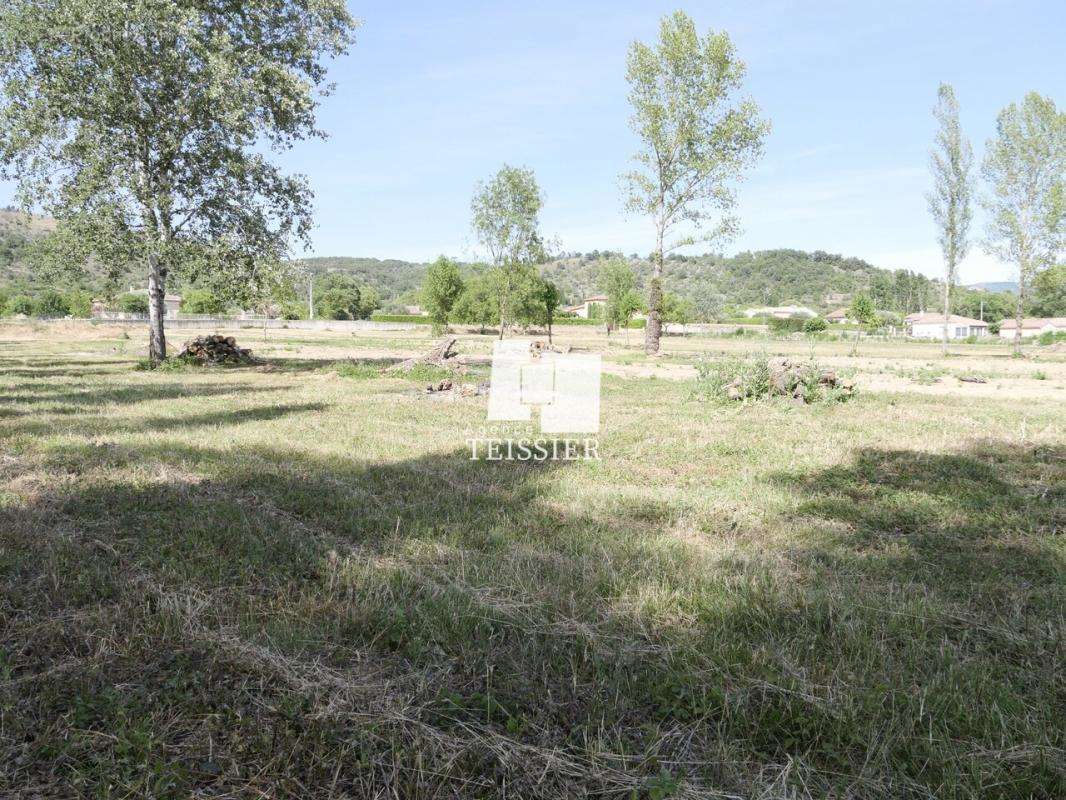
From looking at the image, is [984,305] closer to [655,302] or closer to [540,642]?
[655,302]

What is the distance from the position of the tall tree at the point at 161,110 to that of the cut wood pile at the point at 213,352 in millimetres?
1385

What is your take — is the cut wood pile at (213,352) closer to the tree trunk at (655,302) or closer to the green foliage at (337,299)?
the tree trunk at (655,302)

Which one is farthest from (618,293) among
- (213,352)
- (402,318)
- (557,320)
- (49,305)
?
(49,305)

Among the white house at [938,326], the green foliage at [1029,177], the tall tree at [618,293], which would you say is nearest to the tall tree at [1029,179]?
the green foliage at [1029,177]

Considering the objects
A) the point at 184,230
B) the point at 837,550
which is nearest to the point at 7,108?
the point at 184,230

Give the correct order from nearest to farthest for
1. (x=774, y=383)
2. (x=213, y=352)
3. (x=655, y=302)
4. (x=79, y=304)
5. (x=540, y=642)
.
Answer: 1. (x=540, y=642)
2. (x=774, y=383)
3. (x=213, y=352)
4. (x=655, y=302)
5. (x=79, y=304)

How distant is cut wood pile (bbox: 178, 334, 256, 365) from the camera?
23609mm

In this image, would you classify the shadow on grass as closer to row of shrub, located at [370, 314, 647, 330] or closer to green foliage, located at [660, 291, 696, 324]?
Result: green foliage, located at [660, 291, 696, 324]

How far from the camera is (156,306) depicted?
72.9 ft

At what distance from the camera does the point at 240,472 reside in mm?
6816

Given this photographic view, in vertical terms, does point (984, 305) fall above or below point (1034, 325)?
above

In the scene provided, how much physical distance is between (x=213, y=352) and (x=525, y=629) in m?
24.3

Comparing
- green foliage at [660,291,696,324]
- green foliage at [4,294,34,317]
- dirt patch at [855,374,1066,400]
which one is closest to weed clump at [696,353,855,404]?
dirt patch at [855,374,1066,400]

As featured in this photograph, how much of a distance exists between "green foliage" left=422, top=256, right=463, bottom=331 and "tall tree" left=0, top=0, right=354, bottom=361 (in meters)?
43.5
